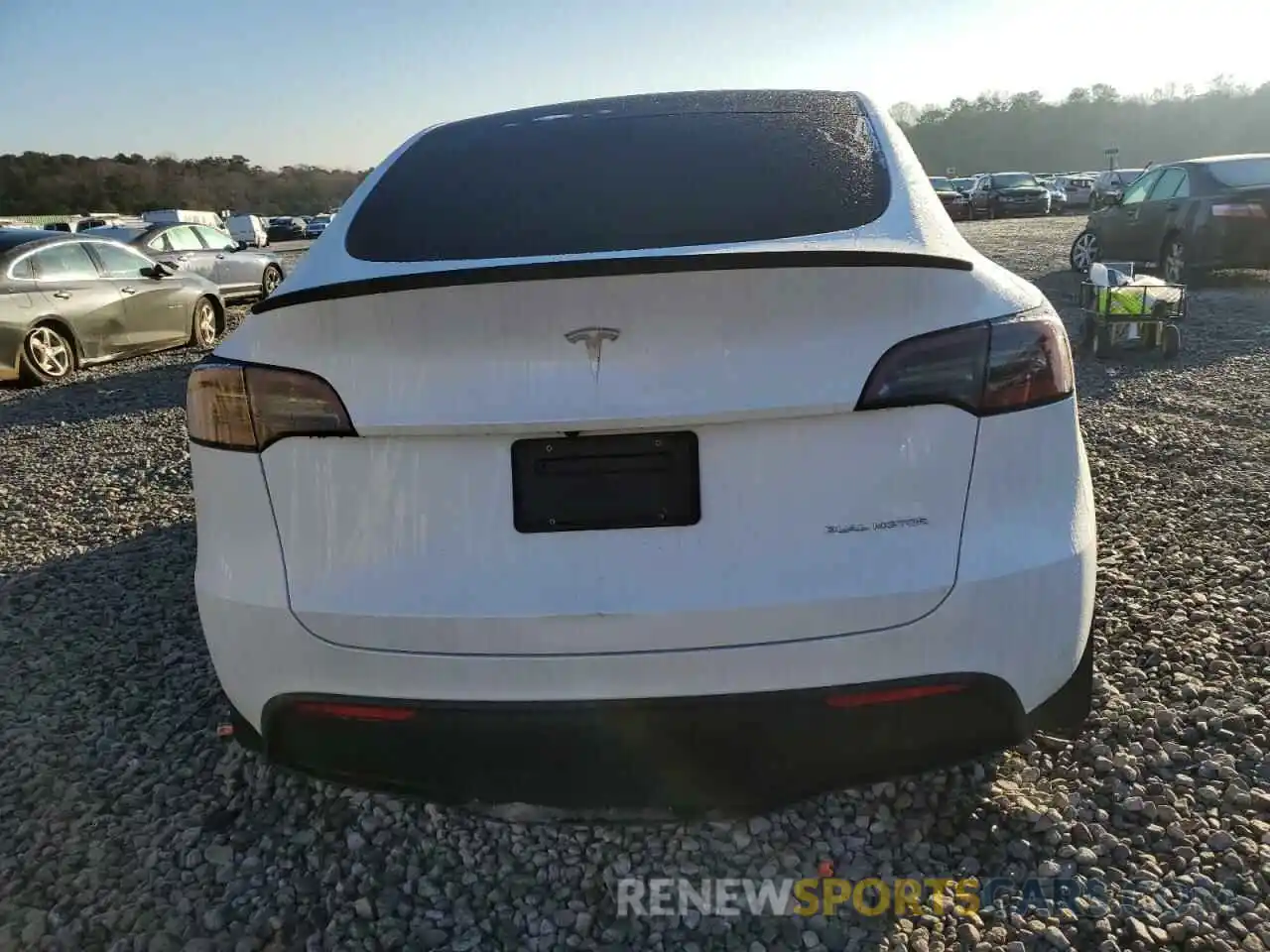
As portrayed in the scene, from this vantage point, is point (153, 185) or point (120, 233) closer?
point (120, 233)

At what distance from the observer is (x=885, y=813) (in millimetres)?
2363

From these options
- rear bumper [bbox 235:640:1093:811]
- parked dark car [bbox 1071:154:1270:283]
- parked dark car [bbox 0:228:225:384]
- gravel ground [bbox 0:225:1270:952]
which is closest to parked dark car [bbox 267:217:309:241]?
parked dark car [bbox 0:228:225:384]

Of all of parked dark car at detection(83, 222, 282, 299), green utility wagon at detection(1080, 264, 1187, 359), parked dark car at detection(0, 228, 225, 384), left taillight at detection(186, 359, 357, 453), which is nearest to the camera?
left taillight at detection(186, 359, 357, 453)

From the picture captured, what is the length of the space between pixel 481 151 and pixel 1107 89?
12305cm

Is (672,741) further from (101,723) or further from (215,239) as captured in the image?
(215,239)

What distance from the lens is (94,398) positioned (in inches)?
342

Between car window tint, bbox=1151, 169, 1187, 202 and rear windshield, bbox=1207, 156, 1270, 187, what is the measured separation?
329 millimetres

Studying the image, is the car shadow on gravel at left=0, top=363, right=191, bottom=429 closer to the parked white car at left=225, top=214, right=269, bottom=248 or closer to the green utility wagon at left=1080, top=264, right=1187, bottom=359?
the green utility wagon at left=1080, top=264, right=1187, bottom=359

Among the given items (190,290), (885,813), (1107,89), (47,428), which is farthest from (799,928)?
(1107,89)

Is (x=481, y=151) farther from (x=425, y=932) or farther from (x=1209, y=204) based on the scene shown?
(x=1209, y=204)

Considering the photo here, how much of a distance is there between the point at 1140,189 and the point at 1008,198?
2509 centimetres

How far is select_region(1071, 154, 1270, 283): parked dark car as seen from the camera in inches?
435

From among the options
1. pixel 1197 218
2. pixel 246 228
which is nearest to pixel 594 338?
pixel 1197 218

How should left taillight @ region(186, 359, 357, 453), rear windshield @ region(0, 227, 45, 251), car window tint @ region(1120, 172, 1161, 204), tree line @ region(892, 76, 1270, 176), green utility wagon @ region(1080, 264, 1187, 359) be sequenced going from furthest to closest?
tree line @ region(892, 76, 1270, 176)
car window tint @ region(1120, 172, 1161, 204)
rear windshield @ region(0, 227, 45, 251)
green utility wagon @ region(1080, 264, 1187, 359)
left taillight @ region(186, 359, 357, 453)
